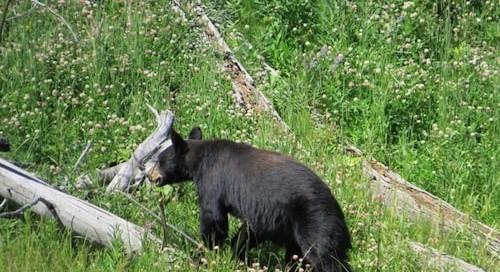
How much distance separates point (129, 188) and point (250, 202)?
135 cm

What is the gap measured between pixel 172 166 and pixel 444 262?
2.14 metres

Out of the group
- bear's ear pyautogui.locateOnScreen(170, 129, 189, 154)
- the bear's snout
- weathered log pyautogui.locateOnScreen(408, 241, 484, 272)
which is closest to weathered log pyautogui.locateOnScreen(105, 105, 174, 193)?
the bear's snout

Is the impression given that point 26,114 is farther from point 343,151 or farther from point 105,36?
point 343,151

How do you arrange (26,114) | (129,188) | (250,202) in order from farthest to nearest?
(26,114)
(129,188)
(250,202)

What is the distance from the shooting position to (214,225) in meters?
7.01

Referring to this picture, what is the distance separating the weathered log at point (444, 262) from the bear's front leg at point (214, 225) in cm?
147

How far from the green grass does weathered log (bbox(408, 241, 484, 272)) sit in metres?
0.07

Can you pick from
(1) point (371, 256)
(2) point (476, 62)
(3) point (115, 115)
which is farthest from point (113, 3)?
(1) point (371, 256)


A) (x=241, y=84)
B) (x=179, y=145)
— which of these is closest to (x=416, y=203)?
(x=179, y=145)

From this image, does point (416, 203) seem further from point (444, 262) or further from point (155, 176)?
point (155, 176)

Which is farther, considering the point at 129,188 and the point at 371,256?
the point at 129,188

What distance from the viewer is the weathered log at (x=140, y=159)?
7836 millimetres

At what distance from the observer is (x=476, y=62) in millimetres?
9742

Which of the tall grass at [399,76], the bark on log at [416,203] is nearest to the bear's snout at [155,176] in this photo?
the bark on log at [416,203]
